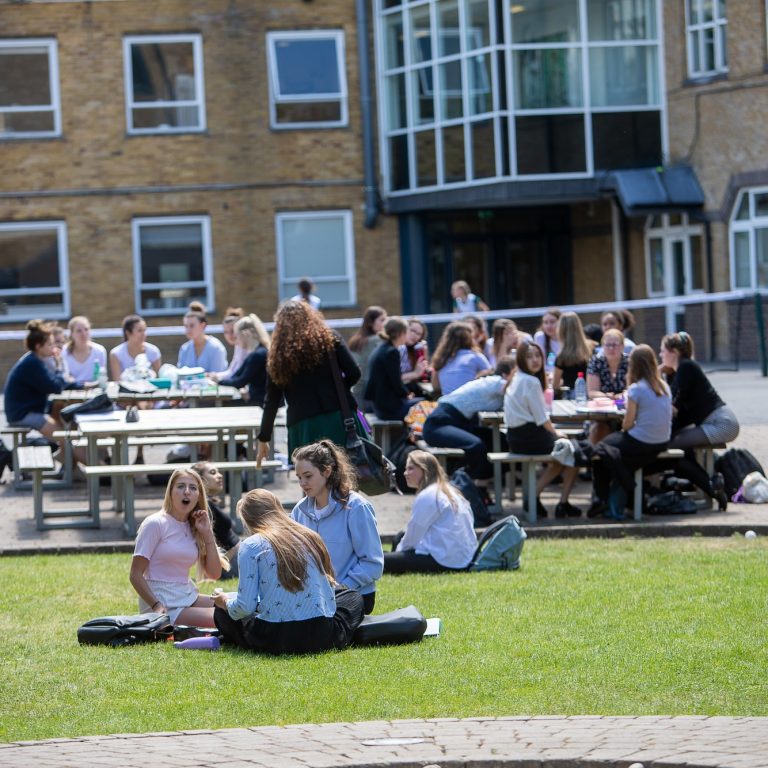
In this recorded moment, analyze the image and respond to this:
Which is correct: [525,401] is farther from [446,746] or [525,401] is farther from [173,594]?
[446,746]

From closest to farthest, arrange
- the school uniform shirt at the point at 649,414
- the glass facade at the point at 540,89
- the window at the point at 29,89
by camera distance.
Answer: the school uniform shirt at the point at 649,414 → the glass facade at the point at 540,89 → the window at the point at 29,89

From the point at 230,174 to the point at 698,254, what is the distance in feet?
29.2

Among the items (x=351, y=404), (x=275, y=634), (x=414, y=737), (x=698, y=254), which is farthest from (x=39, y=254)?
(x=414, y=737)

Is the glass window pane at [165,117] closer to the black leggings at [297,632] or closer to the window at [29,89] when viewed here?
the window at [29,89]

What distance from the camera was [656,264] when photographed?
2858 centimetres

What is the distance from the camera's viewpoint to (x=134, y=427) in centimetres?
1244

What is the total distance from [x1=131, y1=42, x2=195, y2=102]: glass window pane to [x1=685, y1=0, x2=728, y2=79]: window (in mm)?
9321

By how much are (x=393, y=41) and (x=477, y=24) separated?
1.98m

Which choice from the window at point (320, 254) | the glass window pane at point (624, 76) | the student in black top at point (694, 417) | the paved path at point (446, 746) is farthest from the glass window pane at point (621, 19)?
the paved path at point (446, 746)

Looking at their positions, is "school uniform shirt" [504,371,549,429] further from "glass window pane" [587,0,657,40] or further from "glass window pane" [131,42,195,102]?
"glass window pane" [131,42,195,102]

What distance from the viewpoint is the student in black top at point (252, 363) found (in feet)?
49.8

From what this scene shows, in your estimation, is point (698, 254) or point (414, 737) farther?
point (698, 254)

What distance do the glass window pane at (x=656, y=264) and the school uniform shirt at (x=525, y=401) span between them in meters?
16.4

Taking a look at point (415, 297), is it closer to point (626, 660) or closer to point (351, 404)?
point (351, 404)
